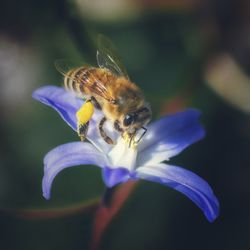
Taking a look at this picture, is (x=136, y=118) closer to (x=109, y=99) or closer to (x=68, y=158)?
(x=109, y=99)

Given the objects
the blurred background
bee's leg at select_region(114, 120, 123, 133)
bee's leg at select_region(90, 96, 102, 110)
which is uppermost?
bee's leg at select_region(90, 96, 102, 110)

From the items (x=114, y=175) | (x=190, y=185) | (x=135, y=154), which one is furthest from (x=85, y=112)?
(x=190, y=185)

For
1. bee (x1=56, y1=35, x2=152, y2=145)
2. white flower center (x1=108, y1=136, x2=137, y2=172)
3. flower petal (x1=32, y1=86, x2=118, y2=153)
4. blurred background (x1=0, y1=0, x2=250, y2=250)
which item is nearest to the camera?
bee (x1=56, y1=35, x2=152, y2=145)

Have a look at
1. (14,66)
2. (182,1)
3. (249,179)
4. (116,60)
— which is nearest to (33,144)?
(14,66)

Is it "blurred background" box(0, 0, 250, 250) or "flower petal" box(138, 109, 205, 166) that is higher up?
"flower petal" box(138, 109, 205, 166)

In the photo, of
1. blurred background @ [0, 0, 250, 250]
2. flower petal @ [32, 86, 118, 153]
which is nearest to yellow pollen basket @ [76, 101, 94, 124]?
flower petal @ [32, 86, 118, 153]

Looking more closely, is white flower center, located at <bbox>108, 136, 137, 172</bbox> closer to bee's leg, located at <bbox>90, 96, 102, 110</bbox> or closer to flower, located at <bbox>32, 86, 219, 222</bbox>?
flower, located at <bbox>32, 86, 219, 222</bbox>

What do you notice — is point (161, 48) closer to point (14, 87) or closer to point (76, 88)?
point (14, 87)
